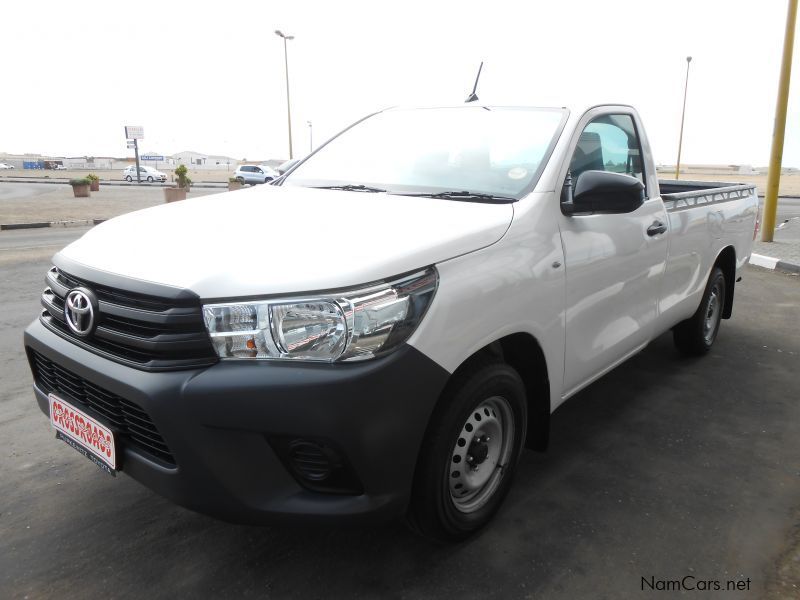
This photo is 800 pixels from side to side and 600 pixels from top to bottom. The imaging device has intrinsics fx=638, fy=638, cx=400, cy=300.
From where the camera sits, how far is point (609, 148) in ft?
11.3

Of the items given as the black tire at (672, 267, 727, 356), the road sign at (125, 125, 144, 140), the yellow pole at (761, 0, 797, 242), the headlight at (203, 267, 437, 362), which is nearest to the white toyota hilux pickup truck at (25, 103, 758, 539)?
the headlight at (203, 267, 437, 362)

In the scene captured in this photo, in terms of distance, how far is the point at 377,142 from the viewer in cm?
346

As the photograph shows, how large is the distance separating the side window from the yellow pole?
8.84 m

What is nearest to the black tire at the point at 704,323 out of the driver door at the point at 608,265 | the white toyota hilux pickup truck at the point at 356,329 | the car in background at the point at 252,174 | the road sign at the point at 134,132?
the driver door at the point at 608,265

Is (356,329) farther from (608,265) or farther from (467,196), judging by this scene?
(608,265)

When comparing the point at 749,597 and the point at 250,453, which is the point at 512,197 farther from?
the point at 749,597

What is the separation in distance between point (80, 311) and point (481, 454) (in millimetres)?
1553

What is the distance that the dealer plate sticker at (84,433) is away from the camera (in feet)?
7.18

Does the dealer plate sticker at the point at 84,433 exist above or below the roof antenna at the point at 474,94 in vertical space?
below

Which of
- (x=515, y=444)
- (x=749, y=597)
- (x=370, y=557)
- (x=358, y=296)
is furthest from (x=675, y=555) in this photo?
(x=358, y=296)

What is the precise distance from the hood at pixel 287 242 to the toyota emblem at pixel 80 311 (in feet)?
0.34

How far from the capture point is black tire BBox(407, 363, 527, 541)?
217 centimetres

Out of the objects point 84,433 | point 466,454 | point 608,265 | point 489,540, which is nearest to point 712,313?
point 608,265

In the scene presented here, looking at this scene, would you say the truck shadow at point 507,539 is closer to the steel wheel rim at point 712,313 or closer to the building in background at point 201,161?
the steel wheel rim at point 712,313
